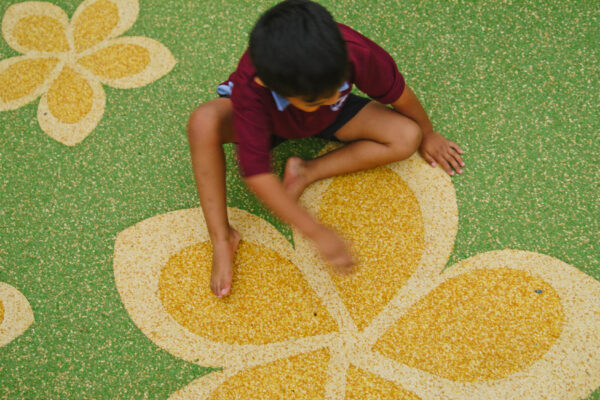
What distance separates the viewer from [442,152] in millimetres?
829

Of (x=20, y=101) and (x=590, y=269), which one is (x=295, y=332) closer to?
(x=590, y=269)

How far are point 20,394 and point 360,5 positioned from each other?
0.99 m

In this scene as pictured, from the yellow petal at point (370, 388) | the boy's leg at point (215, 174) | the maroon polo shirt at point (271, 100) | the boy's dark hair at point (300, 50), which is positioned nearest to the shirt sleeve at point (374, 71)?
the maroon polo shirt at point (271, 100)

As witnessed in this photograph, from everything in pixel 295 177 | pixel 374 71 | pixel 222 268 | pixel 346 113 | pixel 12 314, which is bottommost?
pixel 12 314

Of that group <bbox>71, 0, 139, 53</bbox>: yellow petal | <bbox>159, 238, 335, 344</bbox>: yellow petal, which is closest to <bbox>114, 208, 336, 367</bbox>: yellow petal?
<bbox>159, 238, 335, 344</bbox>: yellow petal

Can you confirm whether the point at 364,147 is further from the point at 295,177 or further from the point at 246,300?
the point at 246,300

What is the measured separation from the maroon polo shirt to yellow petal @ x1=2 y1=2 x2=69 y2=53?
564 mm

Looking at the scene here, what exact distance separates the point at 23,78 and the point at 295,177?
0.65 m

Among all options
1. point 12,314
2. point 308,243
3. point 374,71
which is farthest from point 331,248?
point 12,314

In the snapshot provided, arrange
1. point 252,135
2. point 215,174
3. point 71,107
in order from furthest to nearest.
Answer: point 71,107 → point 215,174 → point 252,135

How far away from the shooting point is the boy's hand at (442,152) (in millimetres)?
829

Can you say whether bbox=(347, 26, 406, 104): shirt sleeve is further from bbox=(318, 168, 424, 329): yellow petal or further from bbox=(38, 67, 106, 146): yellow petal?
bbox=(38, 67, 106, 146): yellow petal

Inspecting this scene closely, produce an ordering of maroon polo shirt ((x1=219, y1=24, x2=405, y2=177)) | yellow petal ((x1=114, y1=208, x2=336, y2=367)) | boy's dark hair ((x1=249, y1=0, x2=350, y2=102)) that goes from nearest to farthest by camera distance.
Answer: boy's dark hair ((x1=249, y1=0, x2=350, y2=102)) → maroon polo shirt ((x1=219, y1=24, x2=405, y2=177)) → yellow petal ((x1=114, y1=208, x2=336, y2=367))

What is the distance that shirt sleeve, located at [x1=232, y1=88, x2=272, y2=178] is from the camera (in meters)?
0.64
